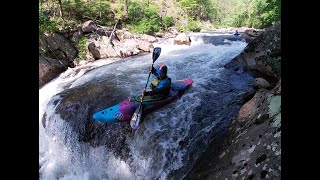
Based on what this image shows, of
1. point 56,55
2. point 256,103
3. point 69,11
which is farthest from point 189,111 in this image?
point 69,11

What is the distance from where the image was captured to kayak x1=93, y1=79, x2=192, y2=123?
695 cm

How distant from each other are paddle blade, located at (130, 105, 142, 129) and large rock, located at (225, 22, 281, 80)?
4.60 m

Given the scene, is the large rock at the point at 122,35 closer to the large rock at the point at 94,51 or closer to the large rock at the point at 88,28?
the large rock at the point at 88,28

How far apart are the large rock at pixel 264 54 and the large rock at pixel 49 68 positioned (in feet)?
29.3

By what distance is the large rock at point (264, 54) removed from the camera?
370 inches

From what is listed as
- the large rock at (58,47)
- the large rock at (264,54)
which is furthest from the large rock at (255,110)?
the large rock at (58,47)

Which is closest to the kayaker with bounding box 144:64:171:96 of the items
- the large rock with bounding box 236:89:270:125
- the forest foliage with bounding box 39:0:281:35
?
the large rock with bounding box 236:89:270:125

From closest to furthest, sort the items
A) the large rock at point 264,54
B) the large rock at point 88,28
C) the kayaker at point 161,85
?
the kayaker at point 161,85
the large rock at point 264,54
the large rock at point 88,28

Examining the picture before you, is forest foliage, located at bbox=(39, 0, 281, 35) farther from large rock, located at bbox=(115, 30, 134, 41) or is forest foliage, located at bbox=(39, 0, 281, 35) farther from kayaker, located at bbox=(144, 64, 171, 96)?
kayaker, located at bbox=(144, 64, 171, 96)

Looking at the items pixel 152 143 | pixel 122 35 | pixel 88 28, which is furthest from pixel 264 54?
pixel 122 35

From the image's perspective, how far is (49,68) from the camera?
45.5ft

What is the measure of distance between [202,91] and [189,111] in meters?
1.61

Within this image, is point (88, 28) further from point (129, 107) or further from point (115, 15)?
point (129, 107)
